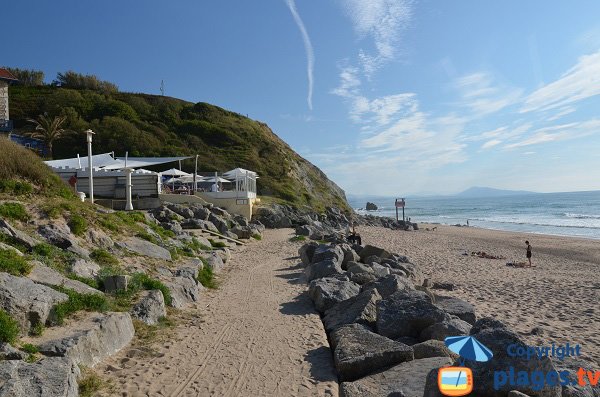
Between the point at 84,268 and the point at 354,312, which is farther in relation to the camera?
the point at 84,268

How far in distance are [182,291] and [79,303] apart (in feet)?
10.9

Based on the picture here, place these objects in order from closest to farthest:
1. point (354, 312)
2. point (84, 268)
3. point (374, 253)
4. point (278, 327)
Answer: point (354, 312) → point (278, 327) → point (84, 268) → point (374, 253)

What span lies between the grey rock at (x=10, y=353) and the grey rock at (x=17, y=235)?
437 cm

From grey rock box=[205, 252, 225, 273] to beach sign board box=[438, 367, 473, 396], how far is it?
36.0 ft

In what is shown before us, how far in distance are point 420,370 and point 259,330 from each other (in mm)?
3820

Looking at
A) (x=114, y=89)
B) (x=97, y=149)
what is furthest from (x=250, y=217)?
(x=114, y=89)

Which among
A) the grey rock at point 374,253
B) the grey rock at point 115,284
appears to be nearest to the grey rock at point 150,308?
the grey rock at point 115,284

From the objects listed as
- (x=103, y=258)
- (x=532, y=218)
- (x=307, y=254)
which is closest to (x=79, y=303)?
(x=103, y=258)

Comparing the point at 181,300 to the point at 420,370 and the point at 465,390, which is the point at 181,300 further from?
the point at 465,390

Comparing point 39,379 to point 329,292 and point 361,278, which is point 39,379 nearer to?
point 329,292

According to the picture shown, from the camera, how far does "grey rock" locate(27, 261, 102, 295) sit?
7.23m

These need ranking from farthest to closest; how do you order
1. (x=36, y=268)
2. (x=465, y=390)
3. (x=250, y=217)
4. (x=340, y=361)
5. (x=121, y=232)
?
(x=250, y=217) → (x=121, y=232) → (x=36, y=268) → (x=340, y=361) → (x=465, y=390)

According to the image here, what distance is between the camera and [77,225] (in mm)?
10945

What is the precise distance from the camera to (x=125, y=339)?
6789 millimetres
